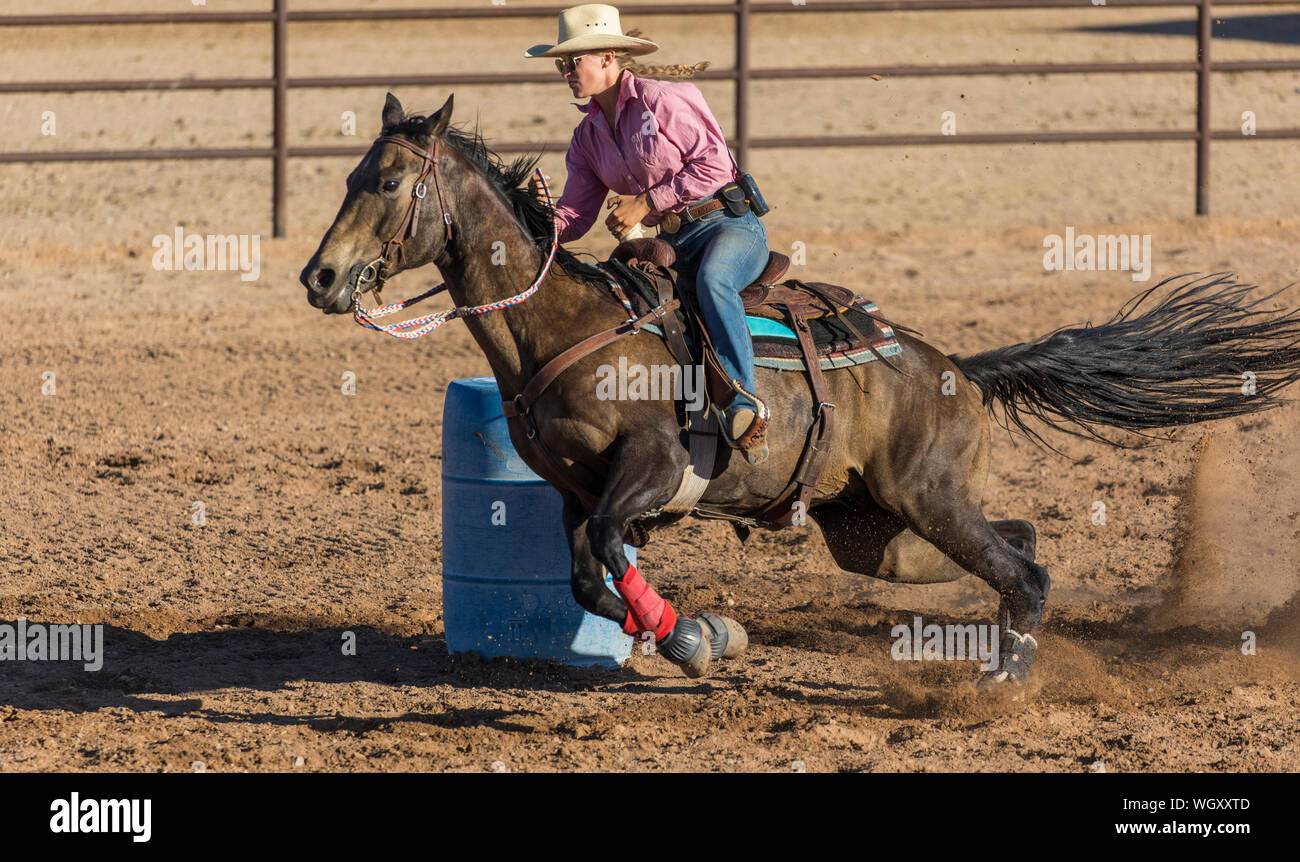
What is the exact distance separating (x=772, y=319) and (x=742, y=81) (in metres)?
7.34

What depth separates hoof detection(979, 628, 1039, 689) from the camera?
4855mm

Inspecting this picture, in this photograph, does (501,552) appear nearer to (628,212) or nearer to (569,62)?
(628,212)

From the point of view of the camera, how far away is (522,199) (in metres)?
4.56

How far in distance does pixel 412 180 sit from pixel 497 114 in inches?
468

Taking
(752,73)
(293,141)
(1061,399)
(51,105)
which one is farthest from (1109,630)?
(51,105)

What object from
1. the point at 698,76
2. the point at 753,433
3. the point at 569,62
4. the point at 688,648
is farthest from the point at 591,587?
the point at 698,76

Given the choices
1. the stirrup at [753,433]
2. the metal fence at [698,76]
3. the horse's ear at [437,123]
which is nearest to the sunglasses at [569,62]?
the horse's ear at [437,123]

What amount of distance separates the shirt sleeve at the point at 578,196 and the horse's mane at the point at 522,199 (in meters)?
0.18

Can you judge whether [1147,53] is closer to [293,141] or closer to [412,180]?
[293,141]

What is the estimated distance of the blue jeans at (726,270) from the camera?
14.6ft

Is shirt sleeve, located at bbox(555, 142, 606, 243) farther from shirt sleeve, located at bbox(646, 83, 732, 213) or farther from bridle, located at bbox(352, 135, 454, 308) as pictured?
bridle, located at bbox(352, 135, 454, 308)

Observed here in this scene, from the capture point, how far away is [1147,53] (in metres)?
19.6

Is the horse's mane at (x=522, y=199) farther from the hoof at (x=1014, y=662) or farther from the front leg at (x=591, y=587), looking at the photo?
the hoof at (x=1014, y=662)

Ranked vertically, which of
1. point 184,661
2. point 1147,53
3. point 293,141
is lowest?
point 184,661
